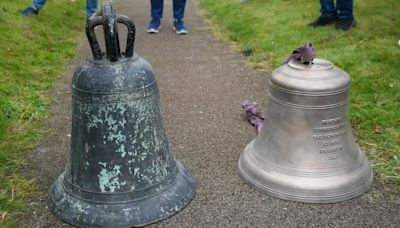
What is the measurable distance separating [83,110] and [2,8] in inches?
219

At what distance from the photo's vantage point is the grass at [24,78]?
10.3ft

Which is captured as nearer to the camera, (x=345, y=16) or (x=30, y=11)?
(x=345, y=16)

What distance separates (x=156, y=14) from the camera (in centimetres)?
816

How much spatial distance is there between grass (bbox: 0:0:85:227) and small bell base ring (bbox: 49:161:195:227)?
0.83 feet

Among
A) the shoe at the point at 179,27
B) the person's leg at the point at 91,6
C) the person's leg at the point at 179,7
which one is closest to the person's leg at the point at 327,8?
the person's leg at the point at 179,7

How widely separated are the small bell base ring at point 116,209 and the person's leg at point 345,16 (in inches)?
196

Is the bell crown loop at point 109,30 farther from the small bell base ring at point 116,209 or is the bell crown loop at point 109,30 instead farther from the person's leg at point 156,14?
the person's leg at point 156,14

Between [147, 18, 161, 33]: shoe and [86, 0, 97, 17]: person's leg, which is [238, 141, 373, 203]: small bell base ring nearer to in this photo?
[147, 18, 161, 33]: shoe

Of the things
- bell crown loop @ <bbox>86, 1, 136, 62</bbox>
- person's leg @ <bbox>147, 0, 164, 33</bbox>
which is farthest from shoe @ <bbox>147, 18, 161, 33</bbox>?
bell crown loop @ <bbox>86, 1, 136, 62</bbox>

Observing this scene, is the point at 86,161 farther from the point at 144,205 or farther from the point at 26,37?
the point at 26,37

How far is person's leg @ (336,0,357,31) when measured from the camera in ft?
22.6

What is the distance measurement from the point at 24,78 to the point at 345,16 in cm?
465

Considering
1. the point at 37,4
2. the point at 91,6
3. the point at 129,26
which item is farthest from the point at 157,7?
the point at 129,26

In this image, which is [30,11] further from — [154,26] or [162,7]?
[162,7]
